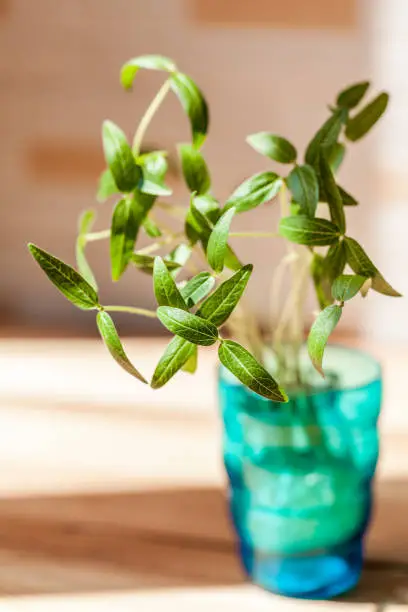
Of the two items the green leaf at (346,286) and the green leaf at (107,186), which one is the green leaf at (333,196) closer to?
the green leaf at (346,286)

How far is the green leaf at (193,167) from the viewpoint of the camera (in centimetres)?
58

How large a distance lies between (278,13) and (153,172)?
107cm

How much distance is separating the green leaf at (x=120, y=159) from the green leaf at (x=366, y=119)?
19 centimetres

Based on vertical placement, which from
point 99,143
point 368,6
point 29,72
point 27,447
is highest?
point 368,6

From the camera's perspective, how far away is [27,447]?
1.05 m

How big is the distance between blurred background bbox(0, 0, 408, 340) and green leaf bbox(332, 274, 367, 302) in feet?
3.56

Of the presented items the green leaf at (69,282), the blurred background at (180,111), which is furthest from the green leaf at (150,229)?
the blurred background at (180,111)

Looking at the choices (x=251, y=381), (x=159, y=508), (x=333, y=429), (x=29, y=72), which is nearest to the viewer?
(x=251, y=381)

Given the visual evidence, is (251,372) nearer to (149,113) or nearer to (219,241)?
(219,241)

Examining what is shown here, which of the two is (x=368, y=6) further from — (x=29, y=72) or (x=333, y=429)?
(x=333, y=429)

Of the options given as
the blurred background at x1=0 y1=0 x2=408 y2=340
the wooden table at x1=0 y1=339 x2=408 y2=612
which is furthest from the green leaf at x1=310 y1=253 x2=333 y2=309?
the blurred background at x1=0 y1=0 x2=408 y2=340

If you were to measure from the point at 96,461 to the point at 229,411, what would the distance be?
381mm

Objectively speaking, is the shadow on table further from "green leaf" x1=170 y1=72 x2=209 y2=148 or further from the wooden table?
"green leaf" x1=170 y1=72 x2=209 y2=148

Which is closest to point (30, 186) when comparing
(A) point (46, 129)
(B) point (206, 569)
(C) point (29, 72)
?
(A) point (46, 129)
